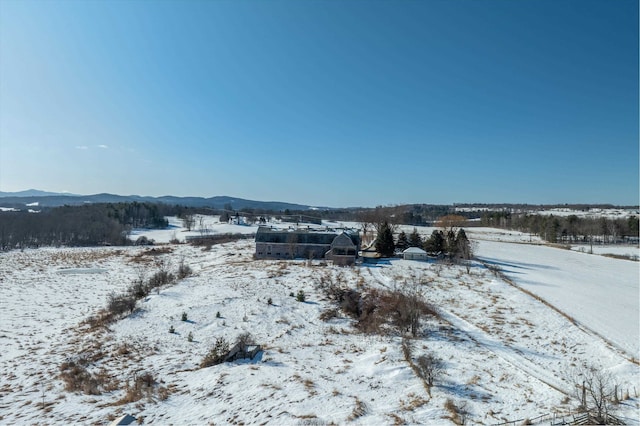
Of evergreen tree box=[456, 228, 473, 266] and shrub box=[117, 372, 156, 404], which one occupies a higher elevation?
evergreen tree box=[456, 228, 473, 266]

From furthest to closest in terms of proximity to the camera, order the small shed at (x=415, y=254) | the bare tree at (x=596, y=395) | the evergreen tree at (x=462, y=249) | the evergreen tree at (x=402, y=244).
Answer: the evergreen tree at (x=402, y=244) < the small shed at (x=415, y=254) < the evergreen tree at (x=462, y=249) < the bare tree at (x=596, y=395)

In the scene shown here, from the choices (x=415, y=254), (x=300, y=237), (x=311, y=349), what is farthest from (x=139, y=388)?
(x=415, y=254)

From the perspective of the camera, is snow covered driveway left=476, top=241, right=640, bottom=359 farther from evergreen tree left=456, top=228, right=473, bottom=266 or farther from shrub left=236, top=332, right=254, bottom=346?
shrub left=236, top=332, right=254, bottom=346

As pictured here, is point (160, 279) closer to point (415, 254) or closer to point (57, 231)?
point (415, 254)

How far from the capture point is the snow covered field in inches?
399

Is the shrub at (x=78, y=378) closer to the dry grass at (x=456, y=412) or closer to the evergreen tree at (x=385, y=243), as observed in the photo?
the dry grass at (x=456, y=412)

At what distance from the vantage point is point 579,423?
904 cm

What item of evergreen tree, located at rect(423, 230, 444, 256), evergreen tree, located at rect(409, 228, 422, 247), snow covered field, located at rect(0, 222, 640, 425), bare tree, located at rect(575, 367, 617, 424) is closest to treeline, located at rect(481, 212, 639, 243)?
snow covered field, located at rect(0, 222, 640, 425)

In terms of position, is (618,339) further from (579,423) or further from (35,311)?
(35,311)

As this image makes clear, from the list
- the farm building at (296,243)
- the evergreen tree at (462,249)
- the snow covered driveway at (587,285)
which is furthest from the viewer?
the farm building at (296,243)

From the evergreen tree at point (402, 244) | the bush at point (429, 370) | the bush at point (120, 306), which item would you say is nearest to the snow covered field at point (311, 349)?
the bush at point (429, 370)

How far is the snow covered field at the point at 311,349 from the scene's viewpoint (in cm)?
1013

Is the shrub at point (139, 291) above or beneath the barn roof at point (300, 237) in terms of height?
beneath

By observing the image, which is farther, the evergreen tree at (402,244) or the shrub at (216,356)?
the evergreen tree at (402,244)
